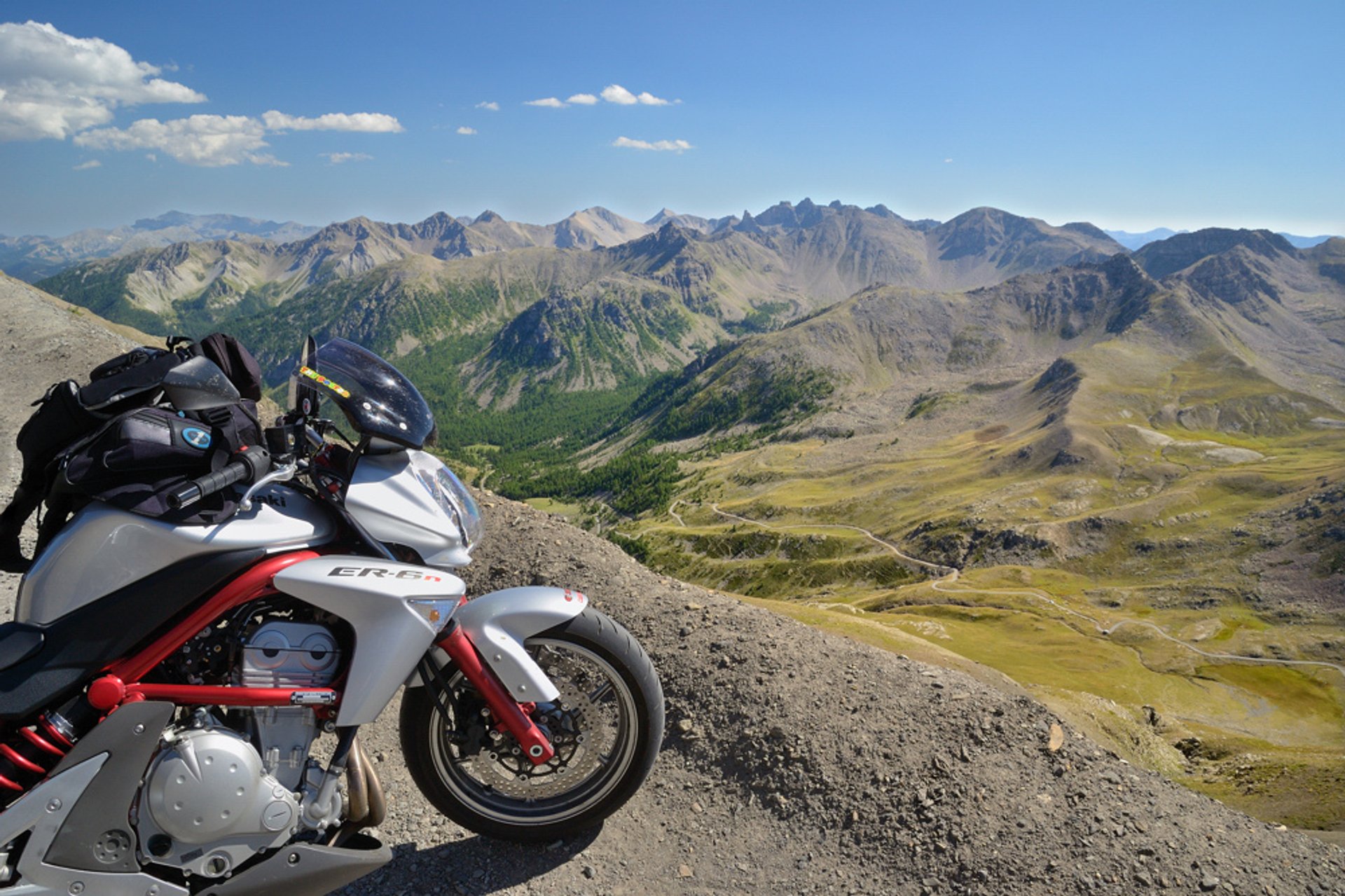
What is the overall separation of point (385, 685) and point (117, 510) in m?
2.06

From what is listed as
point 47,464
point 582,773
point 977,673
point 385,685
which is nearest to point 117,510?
point 47,464

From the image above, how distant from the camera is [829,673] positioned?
8852 mm

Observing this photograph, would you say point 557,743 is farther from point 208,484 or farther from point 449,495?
point 208,484

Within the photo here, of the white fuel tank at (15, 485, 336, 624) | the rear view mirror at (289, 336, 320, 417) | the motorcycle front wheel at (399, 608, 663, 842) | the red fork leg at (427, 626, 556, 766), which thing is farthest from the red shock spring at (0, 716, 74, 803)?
the rear view mirror at (289, 336, 320, 417)

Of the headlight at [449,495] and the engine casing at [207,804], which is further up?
the headlight at [449,495]

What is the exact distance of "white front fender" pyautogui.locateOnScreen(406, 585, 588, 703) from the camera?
17.4ft

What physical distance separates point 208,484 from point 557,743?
10.6ft

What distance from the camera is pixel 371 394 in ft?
17.1

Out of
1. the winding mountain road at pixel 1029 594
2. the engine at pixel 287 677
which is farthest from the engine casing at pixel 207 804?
the winding mountain road at pixel 1029 594

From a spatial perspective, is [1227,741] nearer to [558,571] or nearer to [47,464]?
[558,571]

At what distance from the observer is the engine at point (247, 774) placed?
446 cm

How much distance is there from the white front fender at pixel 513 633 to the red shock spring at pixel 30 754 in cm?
211

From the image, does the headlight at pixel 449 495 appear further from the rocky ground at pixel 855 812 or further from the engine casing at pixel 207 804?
the rocky ground at pixel 855 812

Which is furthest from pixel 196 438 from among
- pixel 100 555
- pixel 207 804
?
pixel 207 804
